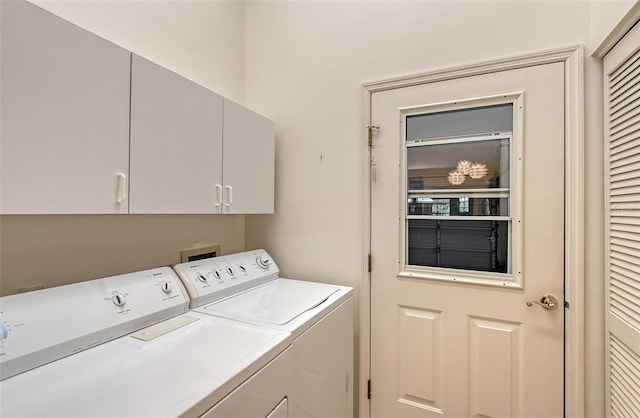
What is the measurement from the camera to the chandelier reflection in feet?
5.05

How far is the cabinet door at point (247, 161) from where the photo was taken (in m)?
Answer: 1.54

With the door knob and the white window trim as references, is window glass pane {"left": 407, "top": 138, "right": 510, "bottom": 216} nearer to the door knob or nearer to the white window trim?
the white window trim

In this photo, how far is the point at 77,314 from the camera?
0.97 m

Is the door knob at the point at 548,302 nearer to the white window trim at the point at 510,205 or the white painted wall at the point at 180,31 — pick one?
the white window trim at the point at 510,205

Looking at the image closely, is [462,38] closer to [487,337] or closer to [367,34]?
[367,34]

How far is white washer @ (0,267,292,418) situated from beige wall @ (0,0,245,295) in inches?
8.7

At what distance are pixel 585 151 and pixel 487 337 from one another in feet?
3.33

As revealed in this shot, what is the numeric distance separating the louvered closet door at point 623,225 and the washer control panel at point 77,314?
183cm

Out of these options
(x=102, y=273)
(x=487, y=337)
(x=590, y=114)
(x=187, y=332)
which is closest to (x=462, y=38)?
(x=590, y=114)

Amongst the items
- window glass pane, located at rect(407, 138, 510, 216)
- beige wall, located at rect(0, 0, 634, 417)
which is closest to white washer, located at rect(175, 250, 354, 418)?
beige wall, located at rect(0, 0, 634, 417)

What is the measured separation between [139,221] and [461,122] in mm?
1769

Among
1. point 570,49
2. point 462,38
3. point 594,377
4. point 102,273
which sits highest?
point 462,38

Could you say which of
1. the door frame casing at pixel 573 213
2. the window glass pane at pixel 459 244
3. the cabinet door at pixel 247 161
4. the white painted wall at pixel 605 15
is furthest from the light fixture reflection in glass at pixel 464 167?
the cabinet door at pixel 247 161

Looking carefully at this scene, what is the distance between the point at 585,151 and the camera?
1.34 meters
